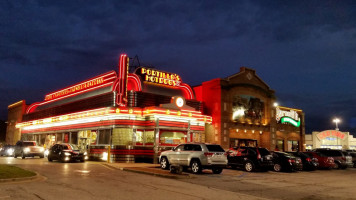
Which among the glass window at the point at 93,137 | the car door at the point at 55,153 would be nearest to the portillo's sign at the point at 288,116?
the glass window at the point at 93,137

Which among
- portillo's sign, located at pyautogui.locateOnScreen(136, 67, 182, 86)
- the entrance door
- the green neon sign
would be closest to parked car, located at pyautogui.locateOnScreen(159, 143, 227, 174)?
portillo's sign, located at pyautogui.locateOnScreen(136, 67, 182, 86)

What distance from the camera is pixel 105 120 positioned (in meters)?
29.0

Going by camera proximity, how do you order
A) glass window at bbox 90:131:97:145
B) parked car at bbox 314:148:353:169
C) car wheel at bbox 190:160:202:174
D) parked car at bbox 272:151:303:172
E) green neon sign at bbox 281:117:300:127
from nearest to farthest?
1. car wheel at bbox 190:160:202:174
2. parked car at bbox 272:151:303:172
3. parked car at bbox 314:148:353:169
4. glass window at bbox 90:131:97:145
5. green neon sign at bbox 281:117:300:127

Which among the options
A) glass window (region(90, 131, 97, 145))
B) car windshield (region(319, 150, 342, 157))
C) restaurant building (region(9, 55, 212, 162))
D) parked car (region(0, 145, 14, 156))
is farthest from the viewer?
parked car (region(0, 145, 14, 156))

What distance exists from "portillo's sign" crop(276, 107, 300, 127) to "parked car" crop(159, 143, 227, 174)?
25.9m

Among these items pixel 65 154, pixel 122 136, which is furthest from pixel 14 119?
pixel 65 154

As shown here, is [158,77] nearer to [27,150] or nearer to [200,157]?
[27,150]

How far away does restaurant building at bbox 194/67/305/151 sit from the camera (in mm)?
33844

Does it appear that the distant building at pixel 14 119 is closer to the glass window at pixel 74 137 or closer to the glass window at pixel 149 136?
the glass window at pixel 74 137

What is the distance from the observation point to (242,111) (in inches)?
1425

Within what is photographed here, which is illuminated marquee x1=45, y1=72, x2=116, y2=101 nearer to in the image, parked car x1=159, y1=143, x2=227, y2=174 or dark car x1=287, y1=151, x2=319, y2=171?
parked car x1=159, y1=143, x2=227, y2=174

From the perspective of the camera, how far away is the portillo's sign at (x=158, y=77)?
30.9m

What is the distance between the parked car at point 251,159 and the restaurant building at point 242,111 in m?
10.4

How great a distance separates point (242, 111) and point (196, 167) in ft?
61.1
